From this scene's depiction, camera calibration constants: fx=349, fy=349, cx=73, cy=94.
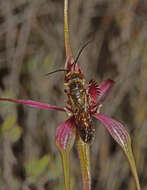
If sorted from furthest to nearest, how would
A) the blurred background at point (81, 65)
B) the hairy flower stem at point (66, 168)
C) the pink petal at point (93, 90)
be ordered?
1. the blurred background at point (81, 65)
2. the pink petal at point (93, 90)
3. the hairy flower stem at point (66, 168)

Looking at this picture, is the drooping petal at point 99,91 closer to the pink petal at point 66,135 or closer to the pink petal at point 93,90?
the pink petal at point 93,90

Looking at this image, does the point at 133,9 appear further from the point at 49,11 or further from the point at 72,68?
the point at 72,68

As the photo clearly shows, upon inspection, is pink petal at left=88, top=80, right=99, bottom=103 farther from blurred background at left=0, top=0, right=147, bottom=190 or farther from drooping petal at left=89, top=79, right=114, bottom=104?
blurred background at left=0, top=0, right=147, bottom=190

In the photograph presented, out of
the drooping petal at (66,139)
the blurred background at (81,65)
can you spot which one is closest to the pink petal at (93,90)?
the drooping petal at (66,139)

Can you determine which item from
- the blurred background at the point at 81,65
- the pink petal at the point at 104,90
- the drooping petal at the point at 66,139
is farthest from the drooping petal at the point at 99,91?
the blurred background at the point at 81,65

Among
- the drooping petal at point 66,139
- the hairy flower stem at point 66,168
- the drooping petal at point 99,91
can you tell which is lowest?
the hairy flower stem at point 66,168

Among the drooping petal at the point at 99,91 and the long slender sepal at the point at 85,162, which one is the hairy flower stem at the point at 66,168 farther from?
the drooping petal at the point at 99,91

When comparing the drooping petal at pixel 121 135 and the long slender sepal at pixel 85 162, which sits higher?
the drooping petal at pixel 121 135

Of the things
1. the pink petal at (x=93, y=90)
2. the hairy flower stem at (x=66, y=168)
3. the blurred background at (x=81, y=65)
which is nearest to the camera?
the hairy flower stem at (x=66, y=168)

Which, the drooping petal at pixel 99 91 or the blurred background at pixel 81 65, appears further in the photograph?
the blurred background at pixel 81 65
